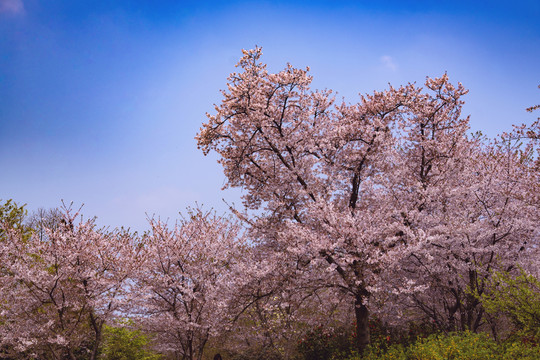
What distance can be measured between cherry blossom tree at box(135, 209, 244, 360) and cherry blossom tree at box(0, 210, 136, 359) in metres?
0.95

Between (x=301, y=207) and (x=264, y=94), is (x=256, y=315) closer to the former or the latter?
(x=301, y=207)

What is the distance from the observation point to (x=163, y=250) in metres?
13.6

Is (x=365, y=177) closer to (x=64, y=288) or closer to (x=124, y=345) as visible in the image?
(x=64, y=288)

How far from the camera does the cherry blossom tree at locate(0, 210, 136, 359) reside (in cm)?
1260

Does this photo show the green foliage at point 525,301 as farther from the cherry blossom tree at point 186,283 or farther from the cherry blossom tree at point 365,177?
the cherry blossom tree at point 186,283

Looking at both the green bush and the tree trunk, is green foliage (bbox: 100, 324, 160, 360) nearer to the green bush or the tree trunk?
the tree trunk

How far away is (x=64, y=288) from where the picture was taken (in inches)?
518

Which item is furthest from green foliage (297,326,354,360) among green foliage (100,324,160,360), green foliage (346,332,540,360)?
green foliage (100,324,160,360)

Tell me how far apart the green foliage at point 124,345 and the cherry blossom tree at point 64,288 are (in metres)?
4.02

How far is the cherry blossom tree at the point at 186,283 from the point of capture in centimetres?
1305

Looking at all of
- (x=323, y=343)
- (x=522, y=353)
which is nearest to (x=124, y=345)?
(x=323, y=343)

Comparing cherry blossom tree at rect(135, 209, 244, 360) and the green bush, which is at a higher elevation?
cherry blossom tree at rect(135, 209, 244, 360)

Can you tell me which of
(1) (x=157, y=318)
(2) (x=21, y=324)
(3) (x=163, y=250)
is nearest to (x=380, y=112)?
(3) (x=163, y=250)

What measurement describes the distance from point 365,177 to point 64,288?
1140cm
